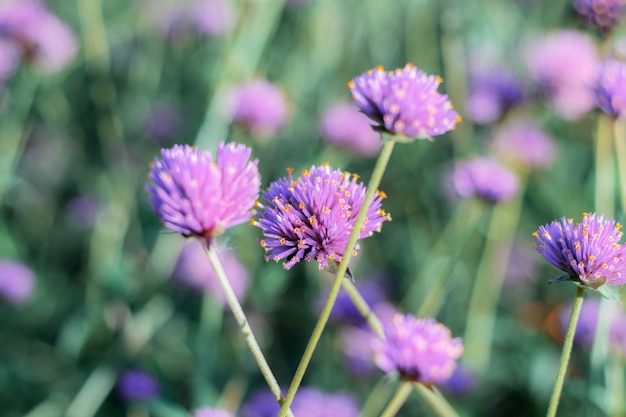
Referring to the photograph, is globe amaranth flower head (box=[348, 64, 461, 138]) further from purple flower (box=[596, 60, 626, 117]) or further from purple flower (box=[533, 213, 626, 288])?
purple flower (box=[596, 60, 626, 117])

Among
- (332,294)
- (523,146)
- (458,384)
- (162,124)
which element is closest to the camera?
(332,294)

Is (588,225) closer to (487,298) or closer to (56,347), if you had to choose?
(487,298)

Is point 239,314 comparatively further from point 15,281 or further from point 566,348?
point 15,281

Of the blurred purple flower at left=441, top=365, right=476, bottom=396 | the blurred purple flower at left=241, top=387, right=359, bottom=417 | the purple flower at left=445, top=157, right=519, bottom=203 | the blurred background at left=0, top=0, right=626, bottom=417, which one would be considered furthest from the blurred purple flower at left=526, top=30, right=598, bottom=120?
the blurred purple flower at left=241, top=387, right=359, bottom=417

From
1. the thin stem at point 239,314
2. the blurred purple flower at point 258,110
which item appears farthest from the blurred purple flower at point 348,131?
the thin stem at point 239,314

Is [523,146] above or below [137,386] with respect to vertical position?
above

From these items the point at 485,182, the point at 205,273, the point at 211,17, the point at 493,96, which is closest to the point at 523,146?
the point at 493,96
